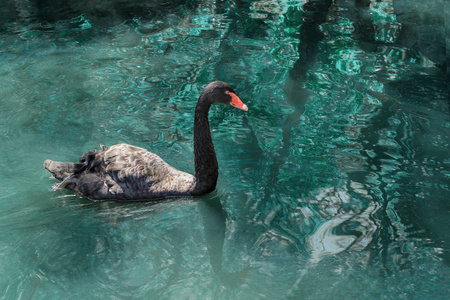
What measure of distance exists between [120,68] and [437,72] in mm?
4698

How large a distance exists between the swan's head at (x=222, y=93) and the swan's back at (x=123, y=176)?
2.69 ft

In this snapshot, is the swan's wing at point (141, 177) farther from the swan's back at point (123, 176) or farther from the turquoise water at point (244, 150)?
the turquoise water at point (244, 150)

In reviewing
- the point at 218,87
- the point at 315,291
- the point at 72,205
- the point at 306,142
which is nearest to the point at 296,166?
the point at 306,142

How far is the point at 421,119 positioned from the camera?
625 cm

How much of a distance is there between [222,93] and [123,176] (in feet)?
4.10

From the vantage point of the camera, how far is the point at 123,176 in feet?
16.3

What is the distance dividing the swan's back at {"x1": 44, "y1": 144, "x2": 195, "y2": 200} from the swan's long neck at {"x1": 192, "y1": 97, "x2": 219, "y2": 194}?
12 centimetres

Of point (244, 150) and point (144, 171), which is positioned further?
point (244, 150)

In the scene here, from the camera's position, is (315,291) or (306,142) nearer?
(315,291)

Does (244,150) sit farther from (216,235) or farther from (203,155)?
(216,235)

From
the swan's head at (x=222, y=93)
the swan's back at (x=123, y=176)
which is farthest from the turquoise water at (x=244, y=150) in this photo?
the swan's head at (x=222, y=93)

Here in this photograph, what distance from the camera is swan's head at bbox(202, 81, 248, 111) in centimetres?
472

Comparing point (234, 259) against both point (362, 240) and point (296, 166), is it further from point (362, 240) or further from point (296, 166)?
point (296, 166)

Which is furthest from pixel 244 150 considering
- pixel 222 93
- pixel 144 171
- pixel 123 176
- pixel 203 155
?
pixel 123 176
